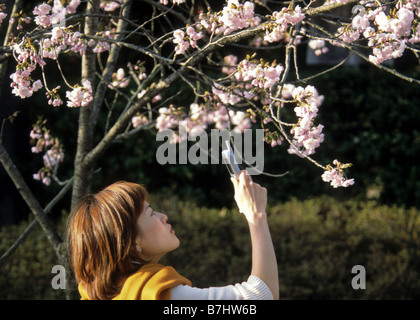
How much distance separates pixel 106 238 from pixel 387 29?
147 centimetres

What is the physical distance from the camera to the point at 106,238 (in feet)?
5.48

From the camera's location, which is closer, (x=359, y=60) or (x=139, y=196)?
(x=139, y=196)

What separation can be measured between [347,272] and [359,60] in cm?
377

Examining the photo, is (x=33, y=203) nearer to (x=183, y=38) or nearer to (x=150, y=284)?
(x=183, y=38)

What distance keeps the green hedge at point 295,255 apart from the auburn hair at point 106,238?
8.24 feet

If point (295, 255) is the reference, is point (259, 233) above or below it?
above

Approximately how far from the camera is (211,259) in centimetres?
439

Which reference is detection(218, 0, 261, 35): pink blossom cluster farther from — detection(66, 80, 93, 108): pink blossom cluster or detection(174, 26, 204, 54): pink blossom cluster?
detection(66, 80, 93, 108): pink blossom cluster

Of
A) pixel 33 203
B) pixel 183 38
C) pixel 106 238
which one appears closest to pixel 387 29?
pixel 183 38

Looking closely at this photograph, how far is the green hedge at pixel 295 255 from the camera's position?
423 cm

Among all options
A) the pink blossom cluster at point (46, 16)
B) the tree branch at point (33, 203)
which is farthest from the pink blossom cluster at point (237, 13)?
the tree branch at point (33, 203)

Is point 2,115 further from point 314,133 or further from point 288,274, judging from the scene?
point 314,133

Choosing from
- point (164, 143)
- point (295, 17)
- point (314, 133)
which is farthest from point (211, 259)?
point (295, 17)

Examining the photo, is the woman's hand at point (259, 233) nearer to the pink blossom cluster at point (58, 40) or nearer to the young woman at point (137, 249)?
the young woman at point (137, 249)
